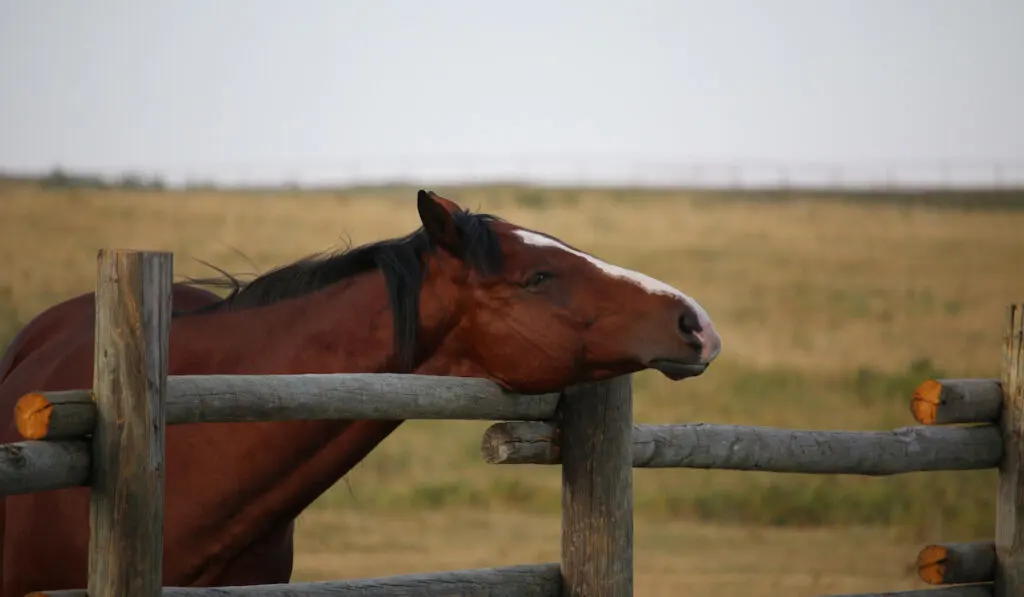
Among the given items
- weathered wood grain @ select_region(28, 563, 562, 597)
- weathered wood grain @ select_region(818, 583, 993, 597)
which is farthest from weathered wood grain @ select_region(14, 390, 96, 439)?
weathered wood grain @ select_region(818, 583, 993, 597)

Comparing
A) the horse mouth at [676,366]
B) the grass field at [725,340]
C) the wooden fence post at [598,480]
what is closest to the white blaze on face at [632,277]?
the horse mouth at [676,366]

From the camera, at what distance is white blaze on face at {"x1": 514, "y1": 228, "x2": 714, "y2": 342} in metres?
4.37

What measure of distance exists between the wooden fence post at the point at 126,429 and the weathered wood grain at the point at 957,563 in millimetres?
3314

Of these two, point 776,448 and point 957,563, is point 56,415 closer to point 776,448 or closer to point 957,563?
point 776,448

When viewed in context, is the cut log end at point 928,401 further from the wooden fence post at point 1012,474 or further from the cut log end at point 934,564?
the cut log end at point 934,564

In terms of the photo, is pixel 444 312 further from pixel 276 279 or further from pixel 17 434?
pixel 17 434

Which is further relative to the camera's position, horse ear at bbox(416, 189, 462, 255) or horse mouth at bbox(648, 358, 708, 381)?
horse ear at bbox(416, 189, 462, 255)

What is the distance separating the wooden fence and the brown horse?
0.23 m

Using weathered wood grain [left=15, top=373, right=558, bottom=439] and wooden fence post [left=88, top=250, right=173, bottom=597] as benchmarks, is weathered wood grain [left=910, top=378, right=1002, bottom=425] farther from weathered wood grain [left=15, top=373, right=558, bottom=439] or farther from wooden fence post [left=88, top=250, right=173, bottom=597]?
wooden fence post [left=88, top=250, right=173, bottom=597]

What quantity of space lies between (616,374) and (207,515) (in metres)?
1.40

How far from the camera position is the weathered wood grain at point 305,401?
11.7ft

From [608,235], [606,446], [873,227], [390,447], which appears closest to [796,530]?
[390,447]

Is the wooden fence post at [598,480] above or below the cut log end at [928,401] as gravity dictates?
below

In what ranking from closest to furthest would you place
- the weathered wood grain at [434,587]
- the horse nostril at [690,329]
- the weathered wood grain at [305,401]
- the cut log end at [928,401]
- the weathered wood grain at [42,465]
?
the weathered wood grain at [42,465]
the weathered wood grain at [305,401]
the weathered wood grain at [434,587]
the horse nostril at [690,329]
the cut log end at [928,401]
